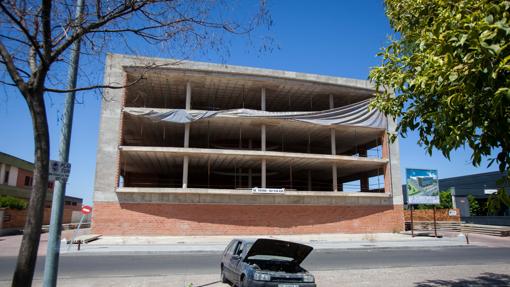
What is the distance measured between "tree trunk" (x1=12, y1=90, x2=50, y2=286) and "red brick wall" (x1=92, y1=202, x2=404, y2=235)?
73.3 ft

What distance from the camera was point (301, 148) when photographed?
131 ft

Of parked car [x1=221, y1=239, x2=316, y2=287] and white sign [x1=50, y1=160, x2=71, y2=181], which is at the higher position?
white sign [x1=50, y1=160, x2=71, y2=181]

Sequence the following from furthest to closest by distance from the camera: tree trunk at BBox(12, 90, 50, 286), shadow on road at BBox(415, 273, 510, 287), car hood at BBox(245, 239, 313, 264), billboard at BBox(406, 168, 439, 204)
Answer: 1. billboard at BBox(406, 168, 439, 204)
2. shadow on road at BBox(415, 273, 510, 287)
3. car hood at BBox(245, 239, 313, 264)
4. tree trunk at BBox(12, 90, 50, 286)

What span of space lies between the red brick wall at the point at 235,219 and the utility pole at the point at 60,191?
20371 millimetres

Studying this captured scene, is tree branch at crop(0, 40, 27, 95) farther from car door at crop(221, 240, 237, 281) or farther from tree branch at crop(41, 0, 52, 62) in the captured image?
car door at crop(221, 240, 237, 281)

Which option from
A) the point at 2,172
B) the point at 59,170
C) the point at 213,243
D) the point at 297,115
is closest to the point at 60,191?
the point at 59,170

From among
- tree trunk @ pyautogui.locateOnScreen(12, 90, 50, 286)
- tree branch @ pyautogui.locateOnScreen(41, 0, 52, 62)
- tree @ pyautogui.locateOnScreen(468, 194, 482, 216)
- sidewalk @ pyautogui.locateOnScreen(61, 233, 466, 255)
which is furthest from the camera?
tree @ pyautogui.locateOnScreen(468, 194, 482, 216)

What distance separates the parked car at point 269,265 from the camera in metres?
7.98

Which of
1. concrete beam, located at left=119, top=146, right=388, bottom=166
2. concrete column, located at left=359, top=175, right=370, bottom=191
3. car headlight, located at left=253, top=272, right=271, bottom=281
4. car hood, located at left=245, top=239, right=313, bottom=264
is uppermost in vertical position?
concrete beam, located at left=119, top=146, right=388, bottom=166

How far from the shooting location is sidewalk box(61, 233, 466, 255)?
64.3 feet

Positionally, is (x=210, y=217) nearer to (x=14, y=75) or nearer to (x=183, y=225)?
(x=183, y=225)

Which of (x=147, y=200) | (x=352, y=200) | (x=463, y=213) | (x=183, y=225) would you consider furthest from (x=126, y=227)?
(x=463, y=213)

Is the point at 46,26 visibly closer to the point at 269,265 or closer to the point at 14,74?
the point at 14,74

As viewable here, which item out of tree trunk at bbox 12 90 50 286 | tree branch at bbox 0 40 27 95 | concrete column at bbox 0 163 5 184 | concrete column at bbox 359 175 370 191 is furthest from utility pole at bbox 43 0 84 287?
concrete column at bbox 0 163 5 184
